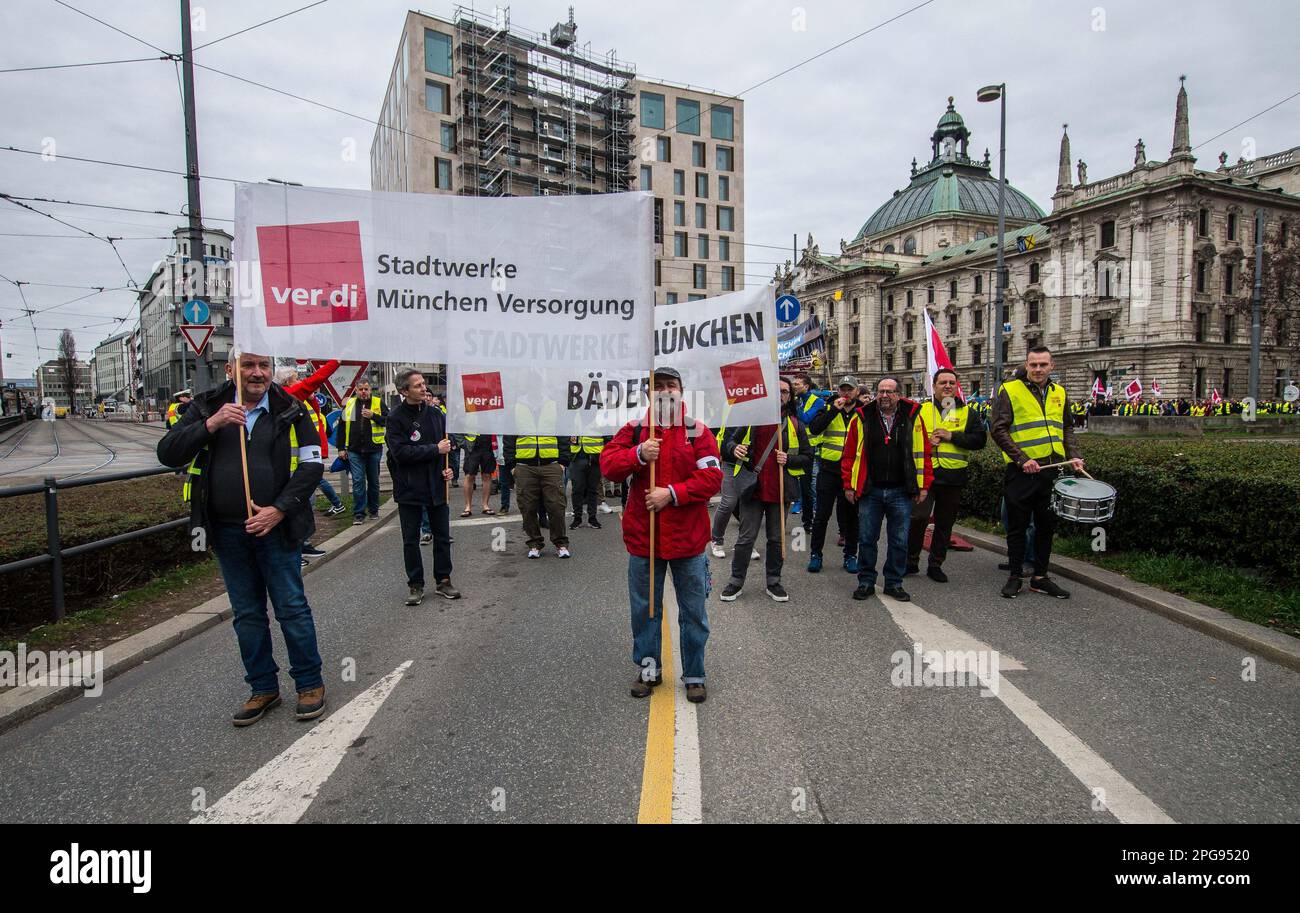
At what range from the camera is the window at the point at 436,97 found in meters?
53.3

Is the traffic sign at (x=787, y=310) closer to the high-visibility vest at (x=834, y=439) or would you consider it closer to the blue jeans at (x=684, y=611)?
the high-visibility vest at (x=834, y=439)

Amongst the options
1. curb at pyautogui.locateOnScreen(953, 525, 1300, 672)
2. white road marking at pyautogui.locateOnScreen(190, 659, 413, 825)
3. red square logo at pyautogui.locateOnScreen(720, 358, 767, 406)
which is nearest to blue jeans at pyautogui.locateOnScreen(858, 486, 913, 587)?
red square logo at pyautogui.locateOnScreen(720, 358, 767, 406)

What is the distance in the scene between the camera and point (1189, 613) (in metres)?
5.38

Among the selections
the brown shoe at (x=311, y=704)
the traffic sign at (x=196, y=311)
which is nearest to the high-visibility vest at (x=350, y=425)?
the traffic sign at (x=196, y=311)

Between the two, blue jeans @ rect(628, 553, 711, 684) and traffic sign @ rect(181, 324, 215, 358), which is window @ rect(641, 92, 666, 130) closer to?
traffic sign @ rect(181, 324, 215, 358)

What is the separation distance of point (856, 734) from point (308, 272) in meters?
4.20

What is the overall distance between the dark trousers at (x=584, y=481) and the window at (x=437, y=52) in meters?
53.5

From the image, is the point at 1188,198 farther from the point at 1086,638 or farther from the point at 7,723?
the point at 7,723

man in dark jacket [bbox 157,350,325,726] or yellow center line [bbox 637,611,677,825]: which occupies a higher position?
man in dark jacket [bbox 157,350,325,726]

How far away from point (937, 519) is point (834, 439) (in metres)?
1.41

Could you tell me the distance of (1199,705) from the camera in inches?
158

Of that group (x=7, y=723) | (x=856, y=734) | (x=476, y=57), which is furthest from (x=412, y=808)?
(x=476, y=57)

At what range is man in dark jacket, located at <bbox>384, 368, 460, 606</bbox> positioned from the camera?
6.37 meters

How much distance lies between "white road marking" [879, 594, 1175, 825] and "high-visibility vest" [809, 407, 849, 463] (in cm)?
282
